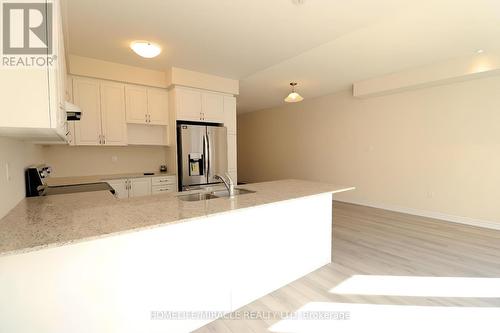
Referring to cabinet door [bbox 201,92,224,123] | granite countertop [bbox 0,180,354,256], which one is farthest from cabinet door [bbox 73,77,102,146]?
granite countertop [bbox 0,180,354,256]

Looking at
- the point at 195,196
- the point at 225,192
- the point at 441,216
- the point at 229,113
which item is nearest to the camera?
the point at 195,196

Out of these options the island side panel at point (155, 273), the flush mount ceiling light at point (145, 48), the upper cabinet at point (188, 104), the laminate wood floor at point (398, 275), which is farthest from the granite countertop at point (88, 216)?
the upper cabinet at point (188, 104)

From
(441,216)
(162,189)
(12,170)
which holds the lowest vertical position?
(441,216)

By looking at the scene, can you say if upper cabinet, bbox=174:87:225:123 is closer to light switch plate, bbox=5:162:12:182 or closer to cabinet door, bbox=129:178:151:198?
cabinet door, bbox=129:178:151:198

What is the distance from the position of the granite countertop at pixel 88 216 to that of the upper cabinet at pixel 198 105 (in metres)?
2.25

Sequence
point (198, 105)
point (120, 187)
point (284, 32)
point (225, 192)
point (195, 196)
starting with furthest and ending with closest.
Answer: point (198, 105), point (120, 187), point (284, 32), point (225, 192), point (195, 196)

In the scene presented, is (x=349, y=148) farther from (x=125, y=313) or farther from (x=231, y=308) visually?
(x=125, y=313)

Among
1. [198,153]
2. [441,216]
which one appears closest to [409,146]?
[441,216]

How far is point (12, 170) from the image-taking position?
1699 mm

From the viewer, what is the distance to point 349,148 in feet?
18.6

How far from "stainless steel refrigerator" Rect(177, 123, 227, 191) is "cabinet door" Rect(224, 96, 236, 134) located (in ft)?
0.87

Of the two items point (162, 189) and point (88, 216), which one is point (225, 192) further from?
point (162, 189)

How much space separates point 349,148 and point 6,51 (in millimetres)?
5807

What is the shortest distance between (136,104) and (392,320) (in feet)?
14.1
